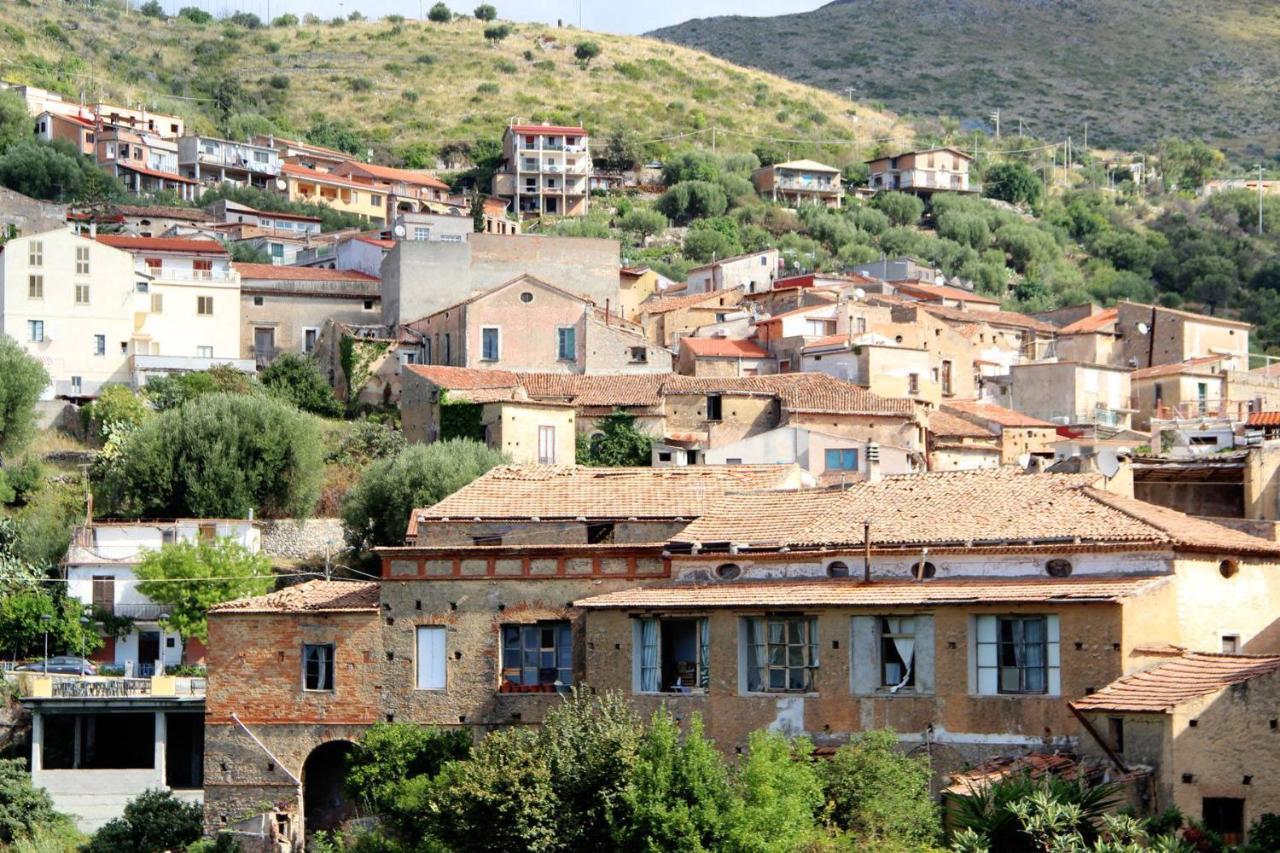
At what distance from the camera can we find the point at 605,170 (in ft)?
438

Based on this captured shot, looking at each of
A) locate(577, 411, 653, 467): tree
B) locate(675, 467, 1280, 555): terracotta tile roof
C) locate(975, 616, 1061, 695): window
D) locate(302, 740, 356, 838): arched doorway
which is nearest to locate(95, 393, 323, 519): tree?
locate(577, 411, 653, 467): tree

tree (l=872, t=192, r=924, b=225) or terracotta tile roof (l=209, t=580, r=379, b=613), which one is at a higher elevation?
tree (l=872, t=192, r=924, b=225)

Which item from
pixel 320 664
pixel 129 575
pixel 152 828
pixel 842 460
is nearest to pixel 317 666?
pixel 320 664

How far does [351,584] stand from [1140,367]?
4677 centimetres

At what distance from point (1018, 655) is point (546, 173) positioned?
96570 millimetres

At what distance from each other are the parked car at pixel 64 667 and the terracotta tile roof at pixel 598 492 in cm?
1562

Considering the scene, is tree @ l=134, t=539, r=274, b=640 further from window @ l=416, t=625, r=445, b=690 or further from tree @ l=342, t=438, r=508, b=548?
window @ l=416, t=625, r=445, b=690

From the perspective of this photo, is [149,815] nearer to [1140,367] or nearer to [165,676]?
[165,676]

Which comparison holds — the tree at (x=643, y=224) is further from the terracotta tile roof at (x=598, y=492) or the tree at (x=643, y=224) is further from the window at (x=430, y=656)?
the window at (x=430, y=656)

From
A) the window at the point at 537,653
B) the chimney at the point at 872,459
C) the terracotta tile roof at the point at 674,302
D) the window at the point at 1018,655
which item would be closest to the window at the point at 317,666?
the window at the point at 537,653

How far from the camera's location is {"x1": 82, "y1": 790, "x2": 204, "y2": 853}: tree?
1563 inches

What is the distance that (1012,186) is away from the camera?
13650 cm

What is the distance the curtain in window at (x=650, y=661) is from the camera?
3406 centimetres

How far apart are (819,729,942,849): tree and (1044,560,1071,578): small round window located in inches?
137
